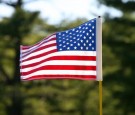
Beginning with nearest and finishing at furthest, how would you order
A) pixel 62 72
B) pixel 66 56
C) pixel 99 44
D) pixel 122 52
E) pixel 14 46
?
pixel 99 44 < pixel 62 72 < pixel 66 56 < pixel 122 52 < pixel 14 46

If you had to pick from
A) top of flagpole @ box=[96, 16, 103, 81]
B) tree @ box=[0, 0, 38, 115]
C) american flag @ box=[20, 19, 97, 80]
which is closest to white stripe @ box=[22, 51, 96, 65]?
american flag @ box=[20, 19, 97, 80]

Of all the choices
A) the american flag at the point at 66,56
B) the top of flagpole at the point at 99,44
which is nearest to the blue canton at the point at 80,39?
the american flag at the point at 66,56

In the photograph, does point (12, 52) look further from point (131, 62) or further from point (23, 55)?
point (23, 55)

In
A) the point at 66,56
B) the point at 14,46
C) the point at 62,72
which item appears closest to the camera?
the point at 62,72

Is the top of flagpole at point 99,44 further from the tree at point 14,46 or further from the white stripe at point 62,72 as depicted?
the tree at point 14,46

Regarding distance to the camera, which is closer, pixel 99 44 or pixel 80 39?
pixel 99 44

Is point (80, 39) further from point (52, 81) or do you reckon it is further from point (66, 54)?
point (52, 81)

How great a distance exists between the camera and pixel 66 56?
8.38 m

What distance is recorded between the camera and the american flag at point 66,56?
26.8 ft

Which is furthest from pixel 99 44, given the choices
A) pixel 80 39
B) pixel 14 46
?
pixel 14 46

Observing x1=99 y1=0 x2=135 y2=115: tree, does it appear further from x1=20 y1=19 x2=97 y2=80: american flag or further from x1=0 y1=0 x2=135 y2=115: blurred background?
x1=20 y1=19 x2=97 y2=80: american flag

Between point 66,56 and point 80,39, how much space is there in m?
0.39

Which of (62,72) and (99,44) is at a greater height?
(99,44)

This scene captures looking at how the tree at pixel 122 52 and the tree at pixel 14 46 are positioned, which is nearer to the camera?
the tree at pixel 122 52
